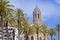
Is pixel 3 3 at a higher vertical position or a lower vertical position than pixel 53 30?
higher

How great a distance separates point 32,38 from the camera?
626ft

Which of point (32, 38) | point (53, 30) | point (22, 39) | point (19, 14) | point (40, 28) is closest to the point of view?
point (19, 14)

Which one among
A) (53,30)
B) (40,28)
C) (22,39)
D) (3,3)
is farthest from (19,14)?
(22,39)

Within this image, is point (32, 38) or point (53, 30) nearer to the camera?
point (53, 30)

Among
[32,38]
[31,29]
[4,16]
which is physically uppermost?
[4,16]

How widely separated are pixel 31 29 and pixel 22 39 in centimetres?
4729

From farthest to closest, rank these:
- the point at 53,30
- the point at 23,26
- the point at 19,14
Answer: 1. the point at 53,30
2. the point at 23,26
3. the point at 19,14

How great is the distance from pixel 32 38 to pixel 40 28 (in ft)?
186

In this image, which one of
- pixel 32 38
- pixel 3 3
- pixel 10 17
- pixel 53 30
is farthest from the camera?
pixel 32 38

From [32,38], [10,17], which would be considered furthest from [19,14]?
[32,38]

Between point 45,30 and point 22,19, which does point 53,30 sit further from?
point 22,19

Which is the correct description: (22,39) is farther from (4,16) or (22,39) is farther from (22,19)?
(4,16)

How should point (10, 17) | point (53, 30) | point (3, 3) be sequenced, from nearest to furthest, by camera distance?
point (3, 3), point (10, 17), point (53, 30)

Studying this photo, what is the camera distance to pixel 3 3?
7631 cm
